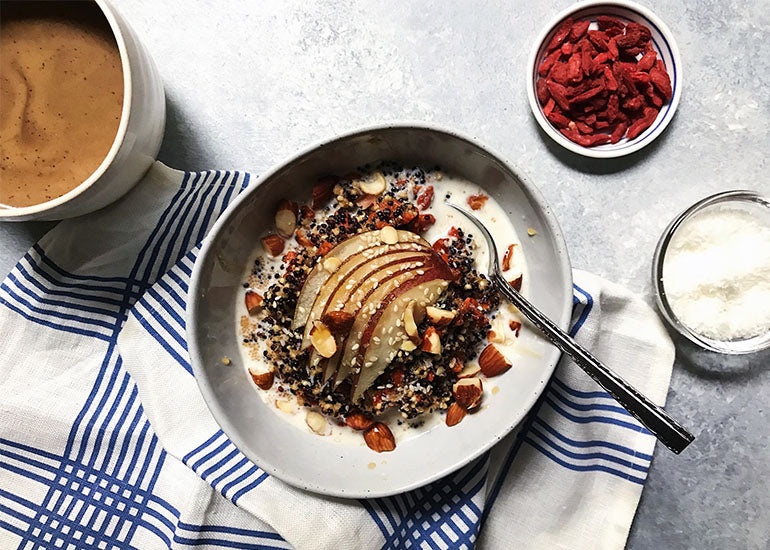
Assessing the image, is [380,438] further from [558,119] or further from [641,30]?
[641,30]

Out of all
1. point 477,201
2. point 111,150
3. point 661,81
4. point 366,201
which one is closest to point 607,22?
point 661,81

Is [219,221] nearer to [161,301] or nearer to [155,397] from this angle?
[161,301]

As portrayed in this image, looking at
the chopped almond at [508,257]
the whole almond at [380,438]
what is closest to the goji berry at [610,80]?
the chopped almond at [508,257]

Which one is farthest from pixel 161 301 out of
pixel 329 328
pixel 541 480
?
pixel 541 480

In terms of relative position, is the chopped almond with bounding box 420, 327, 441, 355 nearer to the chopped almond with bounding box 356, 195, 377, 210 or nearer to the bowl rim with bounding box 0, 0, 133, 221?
the chopped almond with bounding box 356, 195, 377, 210

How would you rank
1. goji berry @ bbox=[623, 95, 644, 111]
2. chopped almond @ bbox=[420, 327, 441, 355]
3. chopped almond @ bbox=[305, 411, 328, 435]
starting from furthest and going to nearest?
1. goji berry @ bbox=[623, 95, 644, 111]
2. chopped almond @ bbox=[305, 411, 328, 435]
3. chopped almond @ bbox=[420, 327, 441, 355]

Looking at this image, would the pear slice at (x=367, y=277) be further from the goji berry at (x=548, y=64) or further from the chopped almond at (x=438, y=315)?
the goji berry at (x=548, y=64)

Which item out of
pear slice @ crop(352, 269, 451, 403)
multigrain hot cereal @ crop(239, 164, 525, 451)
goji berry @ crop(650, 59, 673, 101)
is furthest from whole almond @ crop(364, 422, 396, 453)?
goji berry @ crop(650, 59, 673, 101)
